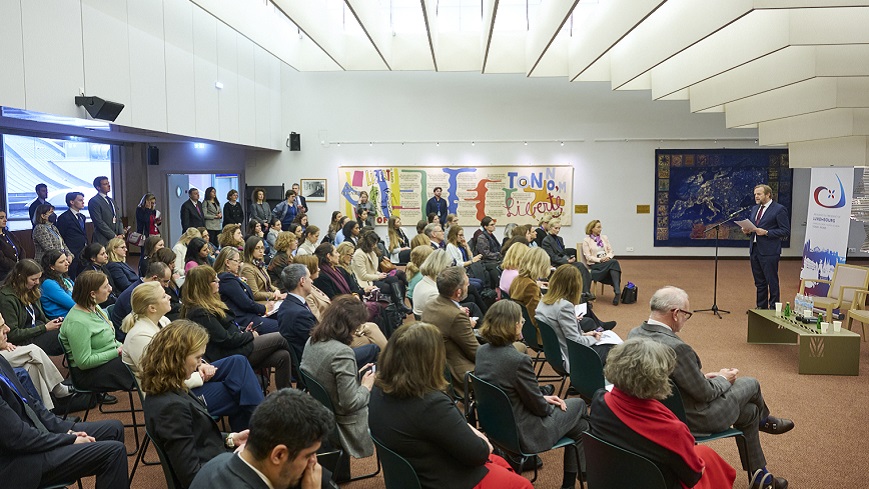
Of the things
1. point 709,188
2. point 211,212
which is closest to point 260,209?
point 211,212

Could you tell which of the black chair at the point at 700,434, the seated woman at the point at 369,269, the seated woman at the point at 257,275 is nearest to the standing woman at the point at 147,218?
the seated woman at the point at 257,275

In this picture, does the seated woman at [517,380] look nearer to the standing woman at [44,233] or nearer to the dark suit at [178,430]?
the dark suit at [178,430]

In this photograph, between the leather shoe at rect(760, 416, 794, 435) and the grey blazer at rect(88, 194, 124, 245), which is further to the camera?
the grey blazer at rect(88, 194, 124, 245)

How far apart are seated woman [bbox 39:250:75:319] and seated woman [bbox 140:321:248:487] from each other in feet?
9.81

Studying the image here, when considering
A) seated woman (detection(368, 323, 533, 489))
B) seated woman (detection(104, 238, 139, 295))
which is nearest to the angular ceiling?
seated woman (detection(104, 238, 139, 295))

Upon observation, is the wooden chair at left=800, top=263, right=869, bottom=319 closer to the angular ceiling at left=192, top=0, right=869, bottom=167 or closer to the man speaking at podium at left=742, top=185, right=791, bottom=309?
the man speaking at podium at left=742, top=185, right=791, bottom=309

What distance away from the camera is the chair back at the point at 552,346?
496cm

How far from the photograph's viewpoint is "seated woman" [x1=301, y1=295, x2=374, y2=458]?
3680mm

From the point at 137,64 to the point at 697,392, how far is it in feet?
24.0

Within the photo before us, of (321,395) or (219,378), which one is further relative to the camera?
Result: (219,378)

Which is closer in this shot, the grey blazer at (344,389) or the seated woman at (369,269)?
the grey blazer at (344,389)

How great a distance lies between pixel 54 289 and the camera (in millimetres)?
5559

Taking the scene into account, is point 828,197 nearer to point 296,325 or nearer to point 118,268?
point 296,325

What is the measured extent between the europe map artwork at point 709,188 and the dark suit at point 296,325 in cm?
1137
